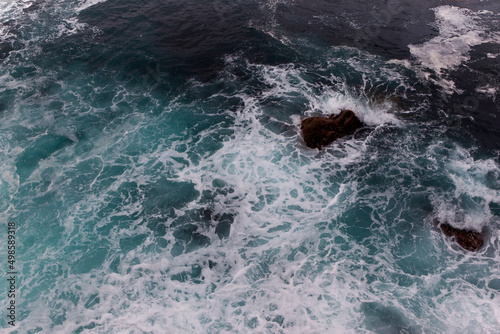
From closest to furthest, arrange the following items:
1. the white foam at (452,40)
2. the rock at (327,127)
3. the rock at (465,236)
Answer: the rock at (465,236) → the rock at (327,127) → the white foam at (452,40)

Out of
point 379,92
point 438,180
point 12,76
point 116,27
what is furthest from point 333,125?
point 12,76

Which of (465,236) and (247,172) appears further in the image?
(247,172)

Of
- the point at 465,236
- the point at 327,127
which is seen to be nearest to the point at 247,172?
the point at 327,127

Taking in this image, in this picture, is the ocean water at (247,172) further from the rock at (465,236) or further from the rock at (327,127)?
the rock at (327,127)

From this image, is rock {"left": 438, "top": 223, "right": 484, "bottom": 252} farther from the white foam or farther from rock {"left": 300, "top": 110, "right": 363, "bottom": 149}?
the white foam

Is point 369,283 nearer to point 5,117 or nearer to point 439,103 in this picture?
point 439,103

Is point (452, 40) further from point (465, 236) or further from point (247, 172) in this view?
point (247, 172)

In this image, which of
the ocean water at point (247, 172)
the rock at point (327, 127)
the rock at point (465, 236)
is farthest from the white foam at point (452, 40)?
the rock at point (465, 236)
